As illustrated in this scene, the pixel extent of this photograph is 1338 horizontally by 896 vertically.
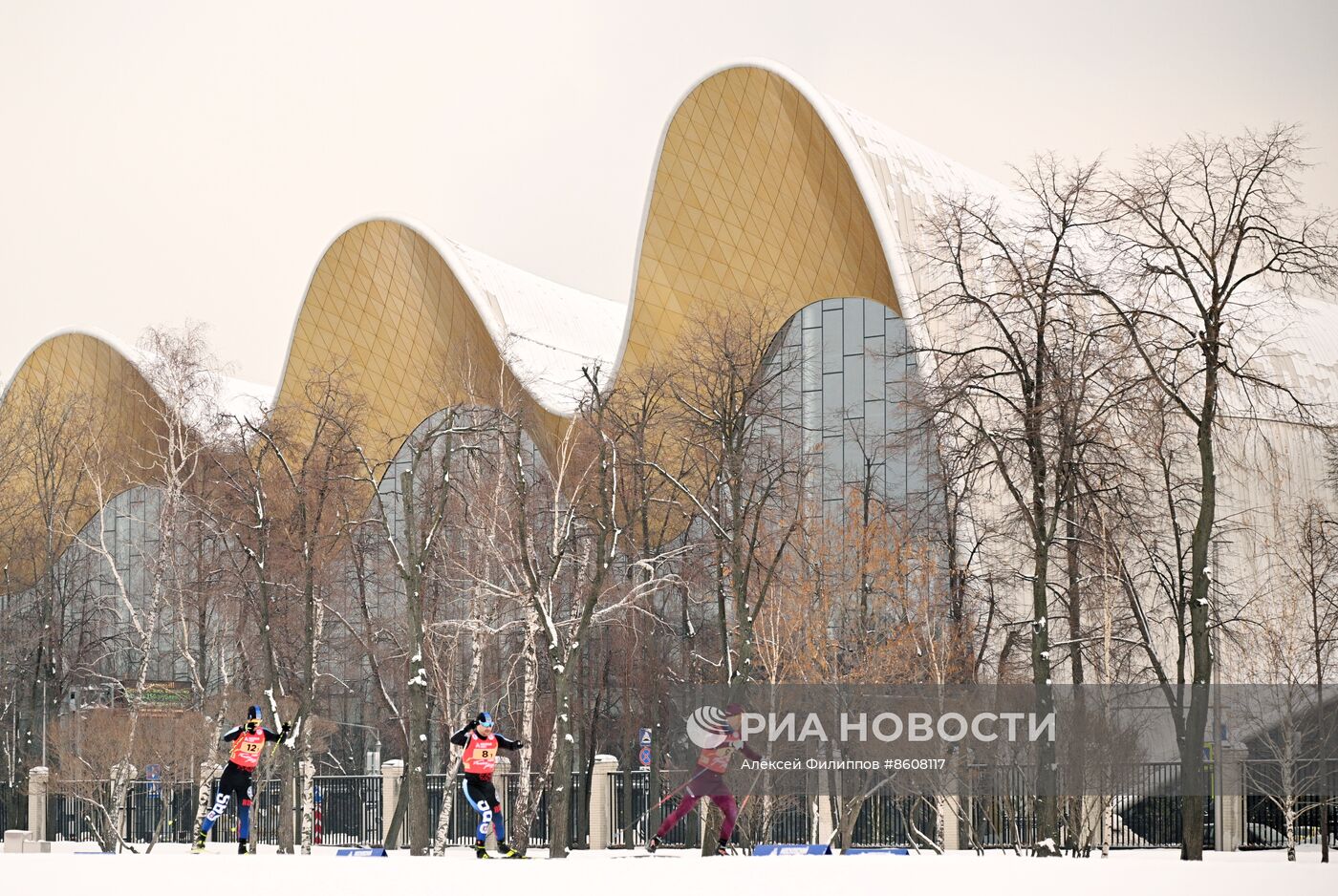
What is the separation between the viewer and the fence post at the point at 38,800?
41.1m

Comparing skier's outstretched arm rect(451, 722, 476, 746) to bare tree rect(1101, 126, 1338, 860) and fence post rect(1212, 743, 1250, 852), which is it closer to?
bare tree rect(1101, 126, 1338, 860)

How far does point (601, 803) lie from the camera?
3688cm

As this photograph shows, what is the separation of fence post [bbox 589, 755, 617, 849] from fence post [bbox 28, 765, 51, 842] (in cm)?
1450

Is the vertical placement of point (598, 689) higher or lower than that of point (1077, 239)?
lower

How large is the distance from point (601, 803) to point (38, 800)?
Result: 54.6ft

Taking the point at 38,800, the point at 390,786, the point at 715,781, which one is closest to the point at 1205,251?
the point at 715,781

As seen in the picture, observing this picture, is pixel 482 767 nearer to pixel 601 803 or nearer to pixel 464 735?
pixel 464 735

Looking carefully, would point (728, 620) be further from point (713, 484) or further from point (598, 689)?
point (713, 484)

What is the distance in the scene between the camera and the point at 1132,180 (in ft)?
→ 80.1

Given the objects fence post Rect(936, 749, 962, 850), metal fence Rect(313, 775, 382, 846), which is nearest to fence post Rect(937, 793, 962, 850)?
fence post Rect(936, 749, 962, 850)

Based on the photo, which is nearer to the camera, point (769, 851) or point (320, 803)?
point (769, 851)

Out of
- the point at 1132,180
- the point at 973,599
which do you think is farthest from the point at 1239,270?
the point at 1132,180

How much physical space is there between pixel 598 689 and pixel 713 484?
35.2ft

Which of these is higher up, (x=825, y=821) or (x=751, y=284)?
(x=751, y=284)
